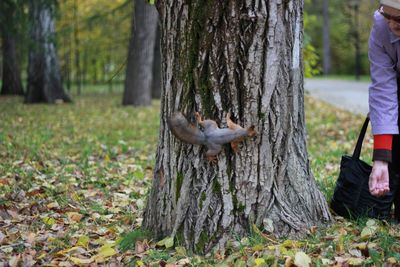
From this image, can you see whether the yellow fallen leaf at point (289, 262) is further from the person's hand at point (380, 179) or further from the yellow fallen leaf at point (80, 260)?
the yellow fallen leaf at point (80, 260)

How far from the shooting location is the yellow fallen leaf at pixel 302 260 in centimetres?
296

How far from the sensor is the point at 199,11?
3.11 m

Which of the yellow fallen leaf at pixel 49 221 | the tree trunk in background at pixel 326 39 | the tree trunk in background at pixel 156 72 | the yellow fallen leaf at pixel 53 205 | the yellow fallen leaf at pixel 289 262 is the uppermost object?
the tree trunk in background at pixel 326 39

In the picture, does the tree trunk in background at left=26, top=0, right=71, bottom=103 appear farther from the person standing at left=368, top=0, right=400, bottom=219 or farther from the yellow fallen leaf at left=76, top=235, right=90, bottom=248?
the person standing at left=368, top=0, right=400, bottom=219

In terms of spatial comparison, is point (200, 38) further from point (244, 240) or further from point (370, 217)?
point (370, 217)

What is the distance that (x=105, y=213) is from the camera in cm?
430

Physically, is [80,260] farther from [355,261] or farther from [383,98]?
[383,98]

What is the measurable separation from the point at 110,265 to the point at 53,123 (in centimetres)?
773

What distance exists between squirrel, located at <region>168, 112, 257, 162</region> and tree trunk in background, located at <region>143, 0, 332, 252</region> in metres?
0.06

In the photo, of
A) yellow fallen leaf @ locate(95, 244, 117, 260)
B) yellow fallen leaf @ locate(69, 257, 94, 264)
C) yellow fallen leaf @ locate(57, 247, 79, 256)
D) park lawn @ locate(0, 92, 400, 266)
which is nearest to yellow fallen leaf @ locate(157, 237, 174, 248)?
park lawn @ locate(0, 92, 400, 266)

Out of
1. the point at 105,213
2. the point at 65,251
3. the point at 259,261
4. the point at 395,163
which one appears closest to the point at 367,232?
the point at 395,163

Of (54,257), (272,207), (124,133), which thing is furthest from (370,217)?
(124,133)

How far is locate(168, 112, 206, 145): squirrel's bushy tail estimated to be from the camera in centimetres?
316

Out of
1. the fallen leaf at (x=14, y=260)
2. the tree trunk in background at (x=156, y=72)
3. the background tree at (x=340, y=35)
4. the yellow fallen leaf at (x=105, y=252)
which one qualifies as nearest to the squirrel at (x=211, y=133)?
the yellow fallen leaf at (x=105, y=252)
